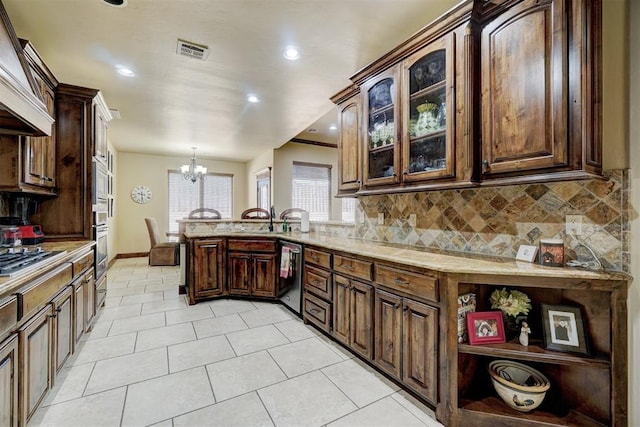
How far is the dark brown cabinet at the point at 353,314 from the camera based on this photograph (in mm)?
2260

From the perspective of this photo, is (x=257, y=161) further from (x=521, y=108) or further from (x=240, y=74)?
(x=521, y=108)

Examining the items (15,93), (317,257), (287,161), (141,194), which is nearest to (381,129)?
(317,257)

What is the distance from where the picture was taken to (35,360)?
1.64 metres

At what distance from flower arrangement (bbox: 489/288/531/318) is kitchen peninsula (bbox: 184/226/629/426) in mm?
54

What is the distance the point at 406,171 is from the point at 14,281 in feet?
8.13

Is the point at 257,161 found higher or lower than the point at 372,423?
higher

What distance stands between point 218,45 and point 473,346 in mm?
3128

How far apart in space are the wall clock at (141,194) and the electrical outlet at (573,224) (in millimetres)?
8397

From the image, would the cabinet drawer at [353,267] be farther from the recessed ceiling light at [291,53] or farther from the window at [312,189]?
the window at [312,189]

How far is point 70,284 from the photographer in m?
2.28

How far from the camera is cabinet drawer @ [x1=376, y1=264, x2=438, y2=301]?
1763mm

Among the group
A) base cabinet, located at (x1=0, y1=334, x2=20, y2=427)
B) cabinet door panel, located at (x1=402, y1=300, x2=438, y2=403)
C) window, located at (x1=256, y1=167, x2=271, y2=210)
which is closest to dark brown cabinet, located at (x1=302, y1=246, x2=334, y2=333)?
cabinet door panel, located at (x1=402, y1=300, x2=438, y2=403)

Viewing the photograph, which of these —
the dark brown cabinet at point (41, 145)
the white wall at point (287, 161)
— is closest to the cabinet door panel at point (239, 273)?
the dark brown cabinet at point (41, 145)

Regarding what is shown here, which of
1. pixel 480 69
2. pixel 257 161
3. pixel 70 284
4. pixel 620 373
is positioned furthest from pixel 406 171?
pixel 257 161
